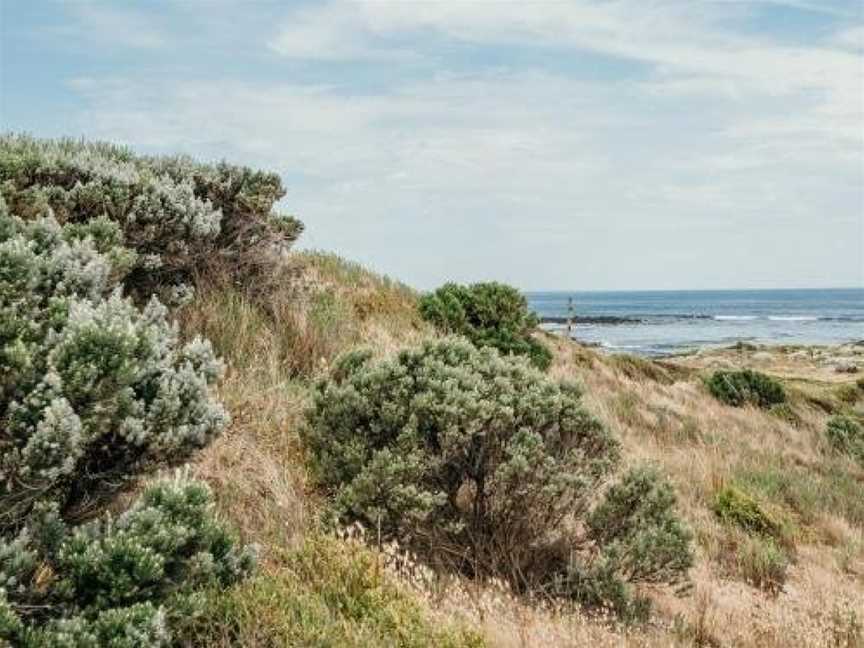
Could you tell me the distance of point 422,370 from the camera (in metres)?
7.21

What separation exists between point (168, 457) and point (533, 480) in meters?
3.31

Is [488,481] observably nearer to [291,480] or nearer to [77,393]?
[291,480]

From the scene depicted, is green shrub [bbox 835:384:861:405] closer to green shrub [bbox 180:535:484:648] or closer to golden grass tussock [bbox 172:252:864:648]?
golden grass tussock [bbox 172:252:864:648]

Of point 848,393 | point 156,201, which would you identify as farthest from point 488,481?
point 848,393

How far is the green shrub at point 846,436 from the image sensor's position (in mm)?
19422

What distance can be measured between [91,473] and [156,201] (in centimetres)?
434

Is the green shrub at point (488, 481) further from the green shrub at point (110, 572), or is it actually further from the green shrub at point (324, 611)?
the green shrub at point (110, 572)

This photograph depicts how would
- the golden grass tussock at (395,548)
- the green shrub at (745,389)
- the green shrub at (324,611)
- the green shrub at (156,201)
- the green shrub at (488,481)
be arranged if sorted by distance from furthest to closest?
the green shrub at (745,389) → the green shrub at (156,201) → the green shrub at (488,481) → the golden grass tussock at (395,548) → the green shrub at (324,611)

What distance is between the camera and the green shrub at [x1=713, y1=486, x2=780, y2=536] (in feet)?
34.0

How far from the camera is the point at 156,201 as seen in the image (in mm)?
7965

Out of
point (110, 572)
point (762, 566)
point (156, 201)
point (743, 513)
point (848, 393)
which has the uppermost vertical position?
point (156, 201)

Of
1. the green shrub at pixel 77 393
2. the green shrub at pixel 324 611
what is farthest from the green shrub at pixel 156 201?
the green shrub at pixel 324 611

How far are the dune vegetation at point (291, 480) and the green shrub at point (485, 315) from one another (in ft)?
7.82

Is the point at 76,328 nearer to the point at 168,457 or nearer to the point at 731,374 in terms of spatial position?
the point at 168,457
